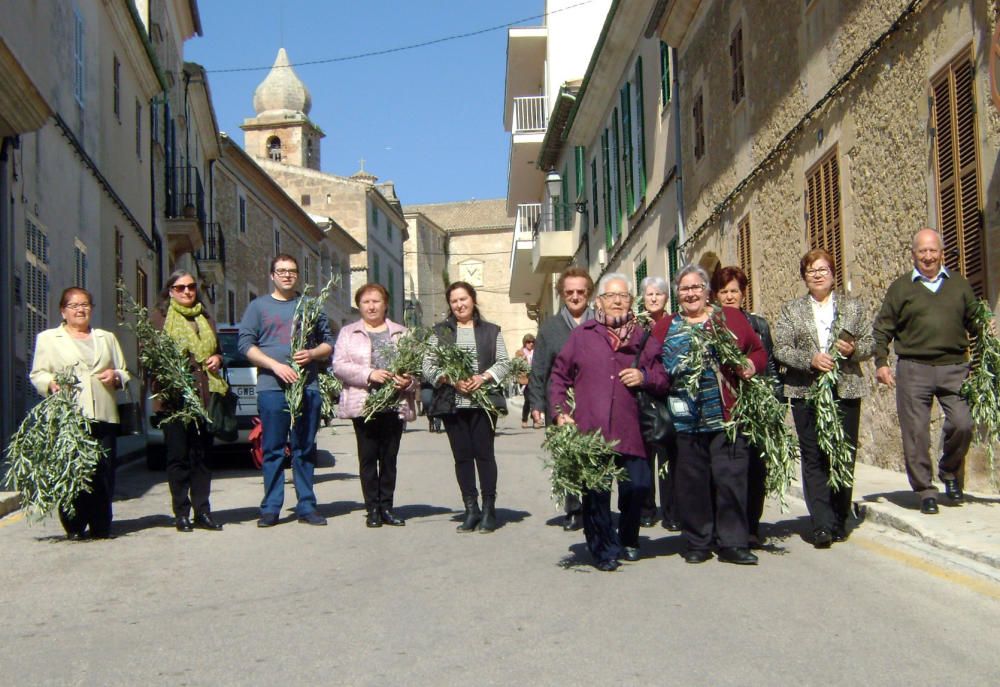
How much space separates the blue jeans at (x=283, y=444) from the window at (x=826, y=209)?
623 centimetres

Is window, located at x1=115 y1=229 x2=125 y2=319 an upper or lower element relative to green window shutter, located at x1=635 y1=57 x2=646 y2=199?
lower

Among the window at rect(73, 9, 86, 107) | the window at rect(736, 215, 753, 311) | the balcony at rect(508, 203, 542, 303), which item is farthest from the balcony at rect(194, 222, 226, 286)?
the window at rect(736, 215, 753, 311)

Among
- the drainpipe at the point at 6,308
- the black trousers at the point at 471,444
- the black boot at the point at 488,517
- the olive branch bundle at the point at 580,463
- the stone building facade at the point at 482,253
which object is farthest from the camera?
the stone building facade at the point at 482,253

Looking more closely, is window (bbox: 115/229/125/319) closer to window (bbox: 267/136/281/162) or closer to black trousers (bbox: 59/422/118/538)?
black trousers (bbox: 59/422/118/538)

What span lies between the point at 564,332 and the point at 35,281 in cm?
887

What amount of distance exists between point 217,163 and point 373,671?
116ft

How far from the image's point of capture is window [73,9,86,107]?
17.8 metres

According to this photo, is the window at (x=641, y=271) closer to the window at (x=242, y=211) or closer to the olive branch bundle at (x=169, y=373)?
the olive branch bundle at (x=169, y=373)

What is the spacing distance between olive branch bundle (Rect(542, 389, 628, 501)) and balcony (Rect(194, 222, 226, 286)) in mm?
27458

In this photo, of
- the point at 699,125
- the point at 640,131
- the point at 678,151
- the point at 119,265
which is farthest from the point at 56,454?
the point at 640,131

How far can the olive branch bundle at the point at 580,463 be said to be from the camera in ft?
20.9

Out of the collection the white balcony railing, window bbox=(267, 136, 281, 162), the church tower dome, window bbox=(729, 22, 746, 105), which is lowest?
window bbox=(729, 22, 746, 105)

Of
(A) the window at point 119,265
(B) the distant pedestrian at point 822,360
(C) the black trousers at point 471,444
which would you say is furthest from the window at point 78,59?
(B) the distant pedestrian at point 822,360

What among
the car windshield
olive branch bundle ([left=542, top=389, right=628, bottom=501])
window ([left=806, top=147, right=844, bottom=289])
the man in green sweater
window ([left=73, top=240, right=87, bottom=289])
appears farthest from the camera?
window ([left=73, top=240, right=87, bottom=289])
